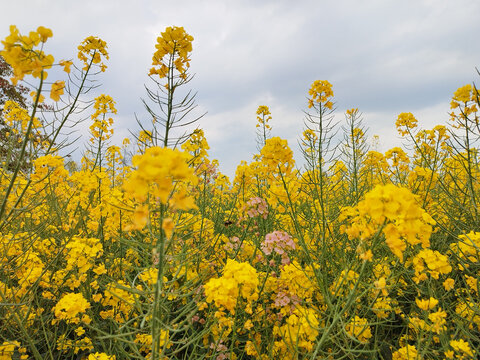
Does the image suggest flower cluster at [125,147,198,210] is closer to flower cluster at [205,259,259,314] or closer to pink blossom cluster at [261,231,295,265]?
flower cluster at [205,259,259,314]

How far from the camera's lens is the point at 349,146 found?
11.7 feet

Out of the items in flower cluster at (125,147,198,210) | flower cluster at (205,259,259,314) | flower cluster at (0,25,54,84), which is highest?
flower cluster at (0,25,54,84)

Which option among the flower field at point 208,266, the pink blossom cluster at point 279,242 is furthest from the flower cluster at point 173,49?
the pink blossom cluster at point 279,242

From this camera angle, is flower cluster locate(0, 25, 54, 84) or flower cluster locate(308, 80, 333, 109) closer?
flower cluster locate(0, 25, 54, 84)

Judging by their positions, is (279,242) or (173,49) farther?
(279,242)

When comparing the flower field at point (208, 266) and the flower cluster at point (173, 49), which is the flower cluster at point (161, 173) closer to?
the flower field at point (208, 266)

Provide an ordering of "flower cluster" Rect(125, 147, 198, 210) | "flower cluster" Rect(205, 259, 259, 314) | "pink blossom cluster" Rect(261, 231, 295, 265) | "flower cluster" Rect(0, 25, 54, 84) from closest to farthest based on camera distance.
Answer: "flower cluster" Rect(125, 147, 198, 210) < "flower cluster" Rect(0, 25, 54, 84) < "flower cluster" Rect(205, 259, 259, 314) < "pink blossom cluster" Rect(261, 231, 295, 265)

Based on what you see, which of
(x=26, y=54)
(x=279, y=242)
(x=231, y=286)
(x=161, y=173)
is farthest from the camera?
(x=279, y=242)

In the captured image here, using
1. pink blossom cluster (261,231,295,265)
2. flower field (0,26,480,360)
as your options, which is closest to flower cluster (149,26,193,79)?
flower field (0,26,480,360)

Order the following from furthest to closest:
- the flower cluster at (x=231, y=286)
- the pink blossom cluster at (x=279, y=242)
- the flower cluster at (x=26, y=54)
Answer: the pink blossom cluster at (x=279, y=242)
the flower cluster at (x=231, y=286)
the flower cluster at (x=26, y=54)

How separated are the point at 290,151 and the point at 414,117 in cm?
236

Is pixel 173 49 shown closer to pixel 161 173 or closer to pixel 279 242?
pixel 161 173

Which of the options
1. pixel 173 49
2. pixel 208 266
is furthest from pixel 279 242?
pixel 173 49

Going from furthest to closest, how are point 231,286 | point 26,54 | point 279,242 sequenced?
point 279,242 < point 231,286 < point 26,54
